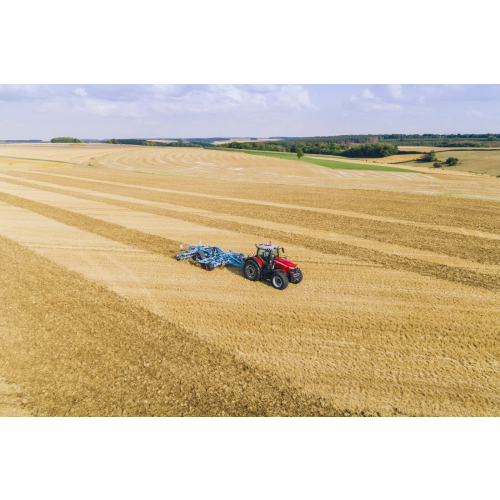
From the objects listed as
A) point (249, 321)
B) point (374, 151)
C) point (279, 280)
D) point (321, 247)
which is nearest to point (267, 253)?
point (279, 280)

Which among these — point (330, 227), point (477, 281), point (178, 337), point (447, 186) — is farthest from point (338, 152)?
point (178, 337)

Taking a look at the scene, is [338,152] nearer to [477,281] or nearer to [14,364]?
[477,281]

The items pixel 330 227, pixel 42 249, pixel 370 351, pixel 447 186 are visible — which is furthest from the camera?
pixel 447 186

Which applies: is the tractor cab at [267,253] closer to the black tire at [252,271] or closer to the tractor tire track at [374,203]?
the black tire at [252,271]

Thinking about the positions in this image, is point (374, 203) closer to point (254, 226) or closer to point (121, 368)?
point (254, 226)

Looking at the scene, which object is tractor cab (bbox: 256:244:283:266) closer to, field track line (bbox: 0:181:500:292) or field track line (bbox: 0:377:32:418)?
field track line (bbox: 0:181:500:292)

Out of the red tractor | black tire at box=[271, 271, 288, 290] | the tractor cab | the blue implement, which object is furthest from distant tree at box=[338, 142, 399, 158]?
black tire at box=[271, 271, 288, 290]
